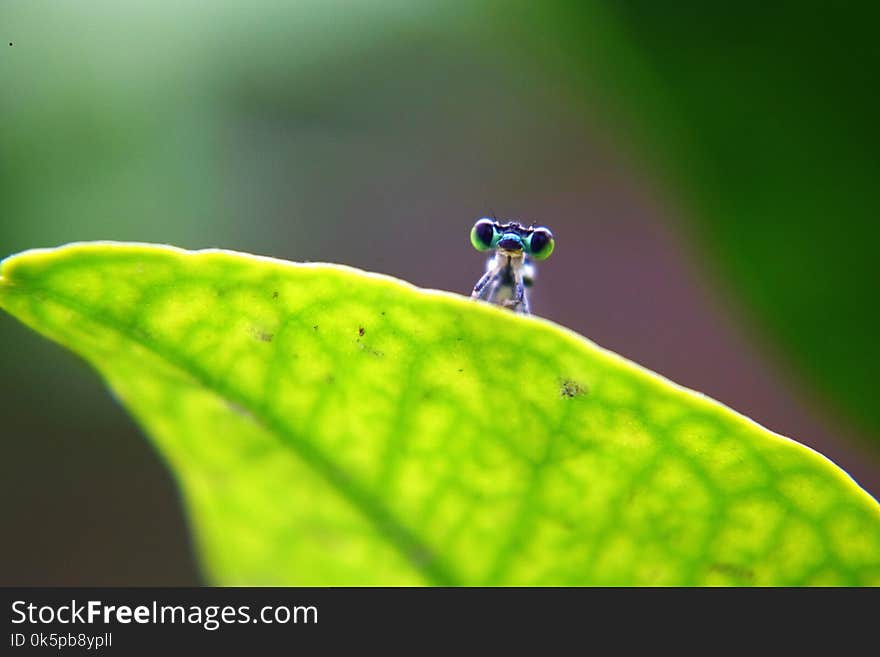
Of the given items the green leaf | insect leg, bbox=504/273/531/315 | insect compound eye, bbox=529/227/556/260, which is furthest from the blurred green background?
the green leaf

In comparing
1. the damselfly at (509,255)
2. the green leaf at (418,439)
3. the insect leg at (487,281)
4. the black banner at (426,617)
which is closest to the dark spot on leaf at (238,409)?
the green leaf at (418,439)

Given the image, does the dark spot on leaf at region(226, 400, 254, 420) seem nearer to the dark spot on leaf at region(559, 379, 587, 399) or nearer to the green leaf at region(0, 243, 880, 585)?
the green leaf at region(0, 243, 880, 585)

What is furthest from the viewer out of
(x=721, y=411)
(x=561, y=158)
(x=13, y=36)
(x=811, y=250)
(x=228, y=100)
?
(x=561, y=158)

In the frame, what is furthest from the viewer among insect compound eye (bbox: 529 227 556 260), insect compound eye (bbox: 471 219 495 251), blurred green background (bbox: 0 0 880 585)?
blurred green background (bbox: 0 0 880 585)

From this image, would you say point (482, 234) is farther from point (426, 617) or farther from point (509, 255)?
point (426, 617)

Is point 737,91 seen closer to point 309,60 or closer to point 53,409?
point 309,60

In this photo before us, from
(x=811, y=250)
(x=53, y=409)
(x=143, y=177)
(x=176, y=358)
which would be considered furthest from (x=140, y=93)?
(x=176, y=358)

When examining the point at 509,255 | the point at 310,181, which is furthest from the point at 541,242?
the point at 310,181
